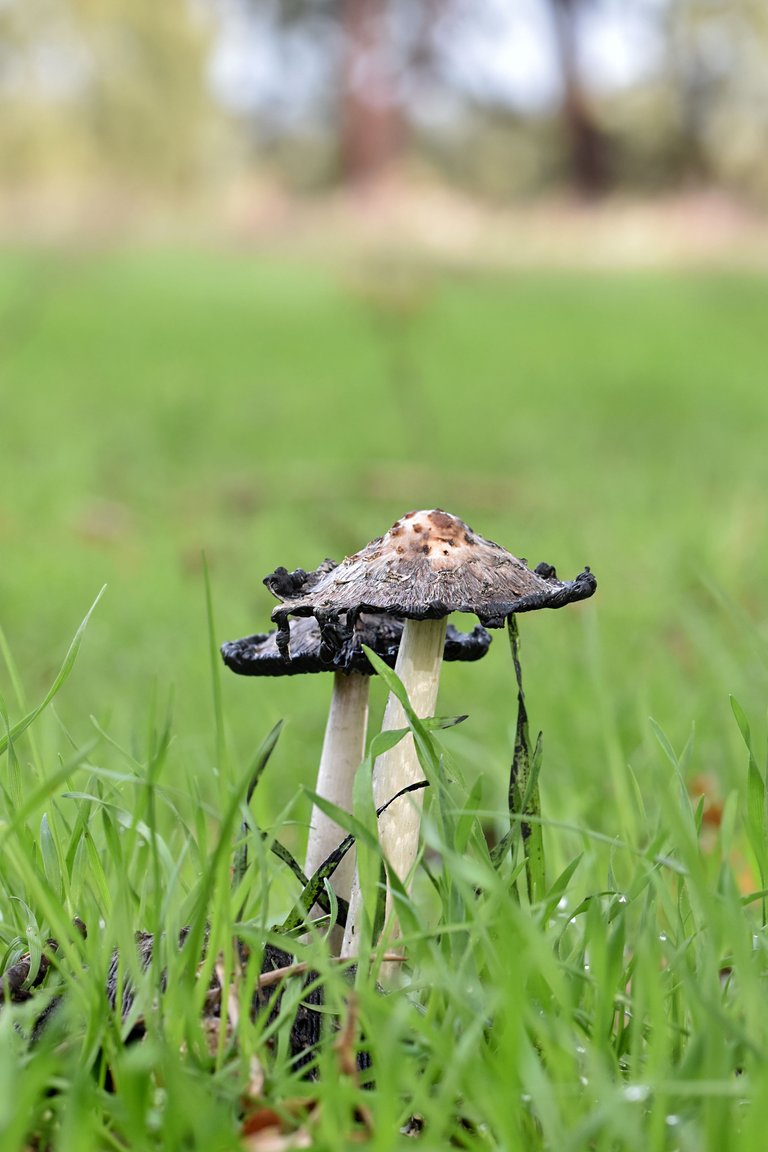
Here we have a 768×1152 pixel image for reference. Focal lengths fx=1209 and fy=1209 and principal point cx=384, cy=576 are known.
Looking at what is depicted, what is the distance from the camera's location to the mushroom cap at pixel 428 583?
1056 mm

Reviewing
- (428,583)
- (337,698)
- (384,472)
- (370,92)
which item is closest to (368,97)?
(370,92)

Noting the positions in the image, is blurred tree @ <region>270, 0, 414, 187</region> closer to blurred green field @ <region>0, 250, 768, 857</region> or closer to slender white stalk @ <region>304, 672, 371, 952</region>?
blurred green field @ <region>0, 250, 768, 857</region>

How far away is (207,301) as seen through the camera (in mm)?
10477

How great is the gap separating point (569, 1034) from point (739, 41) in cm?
2186

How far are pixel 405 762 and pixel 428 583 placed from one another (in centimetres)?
23

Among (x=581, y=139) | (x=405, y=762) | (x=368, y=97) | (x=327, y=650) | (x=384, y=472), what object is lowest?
(x=405, y=762)

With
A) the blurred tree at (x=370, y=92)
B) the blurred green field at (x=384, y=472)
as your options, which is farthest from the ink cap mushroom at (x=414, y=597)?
the blurred tree at (x=370, y=92)

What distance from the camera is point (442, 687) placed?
2918mm

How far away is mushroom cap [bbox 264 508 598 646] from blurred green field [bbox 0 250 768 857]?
20cm

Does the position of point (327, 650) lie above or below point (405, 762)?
above

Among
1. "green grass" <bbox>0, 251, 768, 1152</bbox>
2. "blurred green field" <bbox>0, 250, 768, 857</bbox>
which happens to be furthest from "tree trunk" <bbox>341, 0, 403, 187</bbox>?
"green grass" <bbox>0, 251, 768, 1152</bbox>

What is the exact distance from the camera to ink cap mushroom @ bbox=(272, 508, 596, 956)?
106cm

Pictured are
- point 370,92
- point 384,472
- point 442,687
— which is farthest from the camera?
point 370,92

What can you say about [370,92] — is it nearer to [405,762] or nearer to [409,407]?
[409,407]
